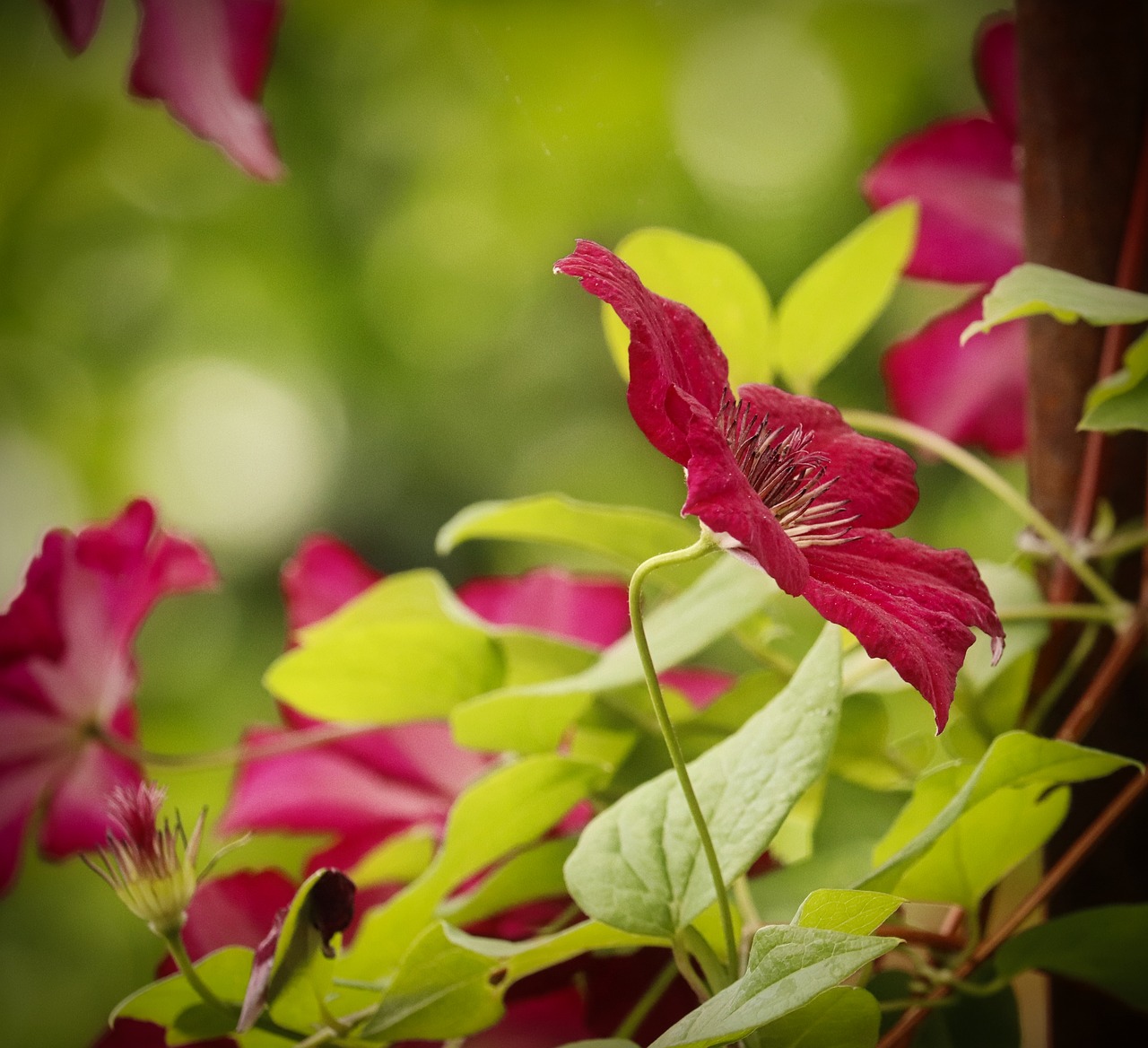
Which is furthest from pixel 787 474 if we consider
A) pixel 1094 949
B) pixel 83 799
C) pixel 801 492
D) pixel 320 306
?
pixel 320 306

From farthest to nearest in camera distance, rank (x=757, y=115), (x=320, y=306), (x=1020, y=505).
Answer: (x=320, y=306), (x=757, y=115), (x=1020, y=505)

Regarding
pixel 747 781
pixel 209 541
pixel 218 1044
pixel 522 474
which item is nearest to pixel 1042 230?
pixel 747 781

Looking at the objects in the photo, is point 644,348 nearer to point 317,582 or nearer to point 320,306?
point 317,582

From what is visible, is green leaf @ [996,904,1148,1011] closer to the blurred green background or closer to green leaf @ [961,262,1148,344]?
green leaf @ [961,262,1148,344]

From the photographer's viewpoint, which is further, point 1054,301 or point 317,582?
point 317,582

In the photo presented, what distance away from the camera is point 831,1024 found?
0.16 m

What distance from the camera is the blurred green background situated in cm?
101

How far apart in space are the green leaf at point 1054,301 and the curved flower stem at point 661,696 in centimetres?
6

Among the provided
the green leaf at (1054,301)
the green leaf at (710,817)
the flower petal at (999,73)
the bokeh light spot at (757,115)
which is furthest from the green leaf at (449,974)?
the bokeh light spot at (757,115)

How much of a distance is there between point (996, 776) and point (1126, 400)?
7 cm

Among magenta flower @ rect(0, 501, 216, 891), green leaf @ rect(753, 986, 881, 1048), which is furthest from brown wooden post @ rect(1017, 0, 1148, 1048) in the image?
magenta flower @ rect(0, 501, 216, 891)

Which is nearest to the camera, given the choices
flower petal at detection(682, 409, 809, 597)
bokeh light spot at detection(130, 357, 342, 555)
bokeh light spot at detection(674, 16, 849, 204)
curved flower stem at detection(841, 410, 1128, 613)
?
flower petal at detection(682, 409, 809, 597)

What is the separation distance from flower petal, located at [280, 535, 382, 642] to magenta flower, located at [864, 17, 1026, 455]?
0.55 feet

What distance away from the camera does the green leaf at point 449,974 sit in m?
0.18
